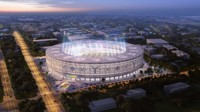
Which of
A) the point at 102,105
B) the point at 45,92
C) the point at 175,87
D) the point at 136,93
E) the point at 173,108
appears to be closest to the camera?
the point at 102,105

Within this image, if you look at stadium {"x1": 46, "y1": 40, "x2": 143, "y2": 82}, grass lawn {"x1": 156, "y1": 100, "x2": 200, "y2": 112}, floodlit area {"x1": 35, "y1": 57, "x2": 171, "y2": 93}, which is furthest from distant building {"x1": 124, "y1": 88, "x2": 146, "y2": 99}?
stadium {"x1": 46, "y1": 40, "x2": 143, "y2": 82}

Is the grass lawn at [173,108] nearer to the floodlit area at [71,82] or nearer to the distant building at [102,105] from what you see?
the distant building at [102,105]

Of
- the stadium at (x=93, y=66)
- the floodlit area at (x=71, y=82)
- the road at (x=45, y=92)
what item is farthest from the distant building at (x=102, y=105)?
the stadium at (x=93, y=66)

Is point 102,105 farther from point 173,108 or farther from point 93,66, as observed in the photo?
point 93,66

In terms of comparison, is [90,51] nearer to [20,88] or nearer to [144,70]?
[144,70]

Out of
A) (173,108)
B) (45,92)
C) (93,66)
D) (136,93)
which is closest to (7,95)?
(45,92)

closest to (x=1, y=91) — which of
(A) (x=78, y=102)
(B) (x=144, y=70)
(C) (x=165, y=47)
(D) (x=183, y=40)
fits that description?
(A) (x=78, y=102)
